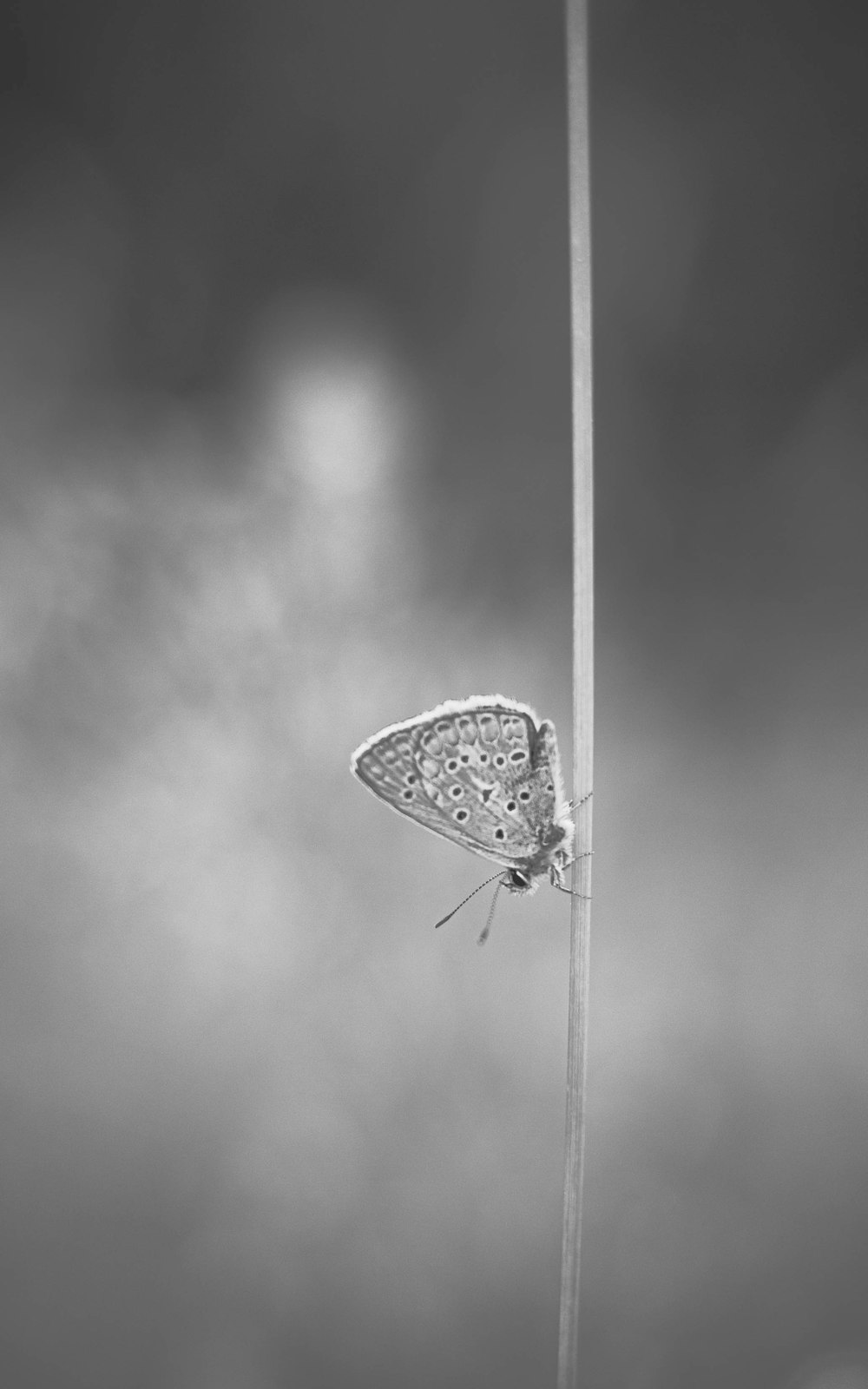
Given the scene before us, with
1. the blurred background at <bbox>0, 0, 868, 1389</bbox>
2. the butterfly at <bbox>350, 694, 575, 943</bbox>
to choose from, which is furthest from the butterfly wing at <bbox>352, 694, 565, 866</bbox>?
the blurred background at <bbox>0, 0, 868, 1389</bbox>

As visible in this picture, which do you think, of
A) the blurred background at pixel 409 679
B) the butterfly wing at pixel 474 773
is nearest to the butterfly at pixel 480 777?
the butterfly wing at pixel 474 773

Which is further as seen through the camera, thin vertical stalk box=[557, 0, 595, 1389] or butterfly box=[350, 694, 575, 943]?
butterfly box=[350, 694, 575, 943]

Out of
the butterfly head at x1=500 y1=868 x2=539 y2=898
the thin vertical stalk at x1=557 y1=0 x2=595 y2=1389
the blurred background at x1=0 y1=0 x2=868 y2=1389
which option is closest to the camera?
the thin vertical stalk at x1=557 y1=0 x2=595 y2=1389

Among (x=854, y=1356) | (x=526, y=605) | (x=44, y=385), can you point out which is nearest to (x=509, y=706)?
(x=526, y=605)

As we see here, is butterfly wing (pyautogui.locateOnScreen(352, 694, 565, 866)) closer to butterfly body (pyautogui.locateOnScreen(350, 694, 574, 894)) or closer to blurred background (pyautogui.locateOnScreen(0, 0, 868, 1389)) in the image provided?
butterfly body (pyautogui.locateOnScreen(350, 694, 574, 894))

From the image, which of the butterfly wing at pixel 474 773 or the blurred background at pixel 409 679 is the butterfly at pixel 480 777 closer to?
the butterfly wing at pixel 474 773

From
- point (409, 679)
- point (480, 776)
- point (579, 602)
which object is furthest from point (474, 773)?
point (409, 679)
